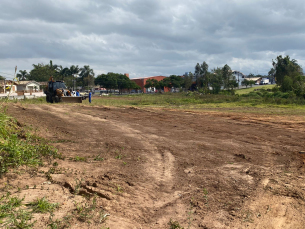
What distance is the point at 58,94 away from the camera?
82.6 ft

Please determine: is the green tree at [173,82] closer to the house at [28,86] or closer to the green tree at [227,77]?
the green tree at [227,77]

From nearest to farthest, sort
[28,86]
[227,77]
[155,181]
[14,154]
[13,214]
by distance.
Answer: [13,214] < [14,154] < [155,181] < [227,77] < [28,86]

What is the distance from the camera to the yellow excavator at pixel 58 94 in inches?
969

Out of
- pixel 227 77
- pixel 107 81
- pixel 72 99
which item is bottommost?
pixel 72 99

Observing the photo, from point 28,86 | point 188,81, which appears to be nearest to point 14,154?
point 28,86

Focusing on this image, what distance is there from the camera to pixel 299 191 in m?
4.98

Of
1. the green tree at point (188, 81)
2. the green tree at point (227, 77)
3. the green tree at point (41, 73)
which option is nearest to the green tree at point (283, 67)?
the green tree at point (227, 77)

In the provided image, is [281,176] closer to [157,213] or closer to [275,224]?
[275,224]

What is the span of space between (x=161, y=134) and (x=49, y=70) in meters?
86.3

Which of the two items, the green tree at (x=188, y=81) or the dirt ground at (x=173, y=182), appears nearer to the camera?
the dirt ground at (x=173, y=182)

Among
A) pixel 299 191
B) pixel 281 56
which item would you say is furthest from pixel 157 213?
pixel 281 56

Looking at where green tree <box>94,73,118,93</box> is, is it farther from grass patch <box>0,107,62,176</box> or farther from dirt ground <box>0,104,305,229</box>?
grass patch <box>0,107,62,176</box>

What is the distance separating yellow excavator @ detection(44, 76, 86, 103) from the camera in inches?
969

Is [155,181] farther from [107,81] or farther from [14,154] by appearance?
[107,81]
